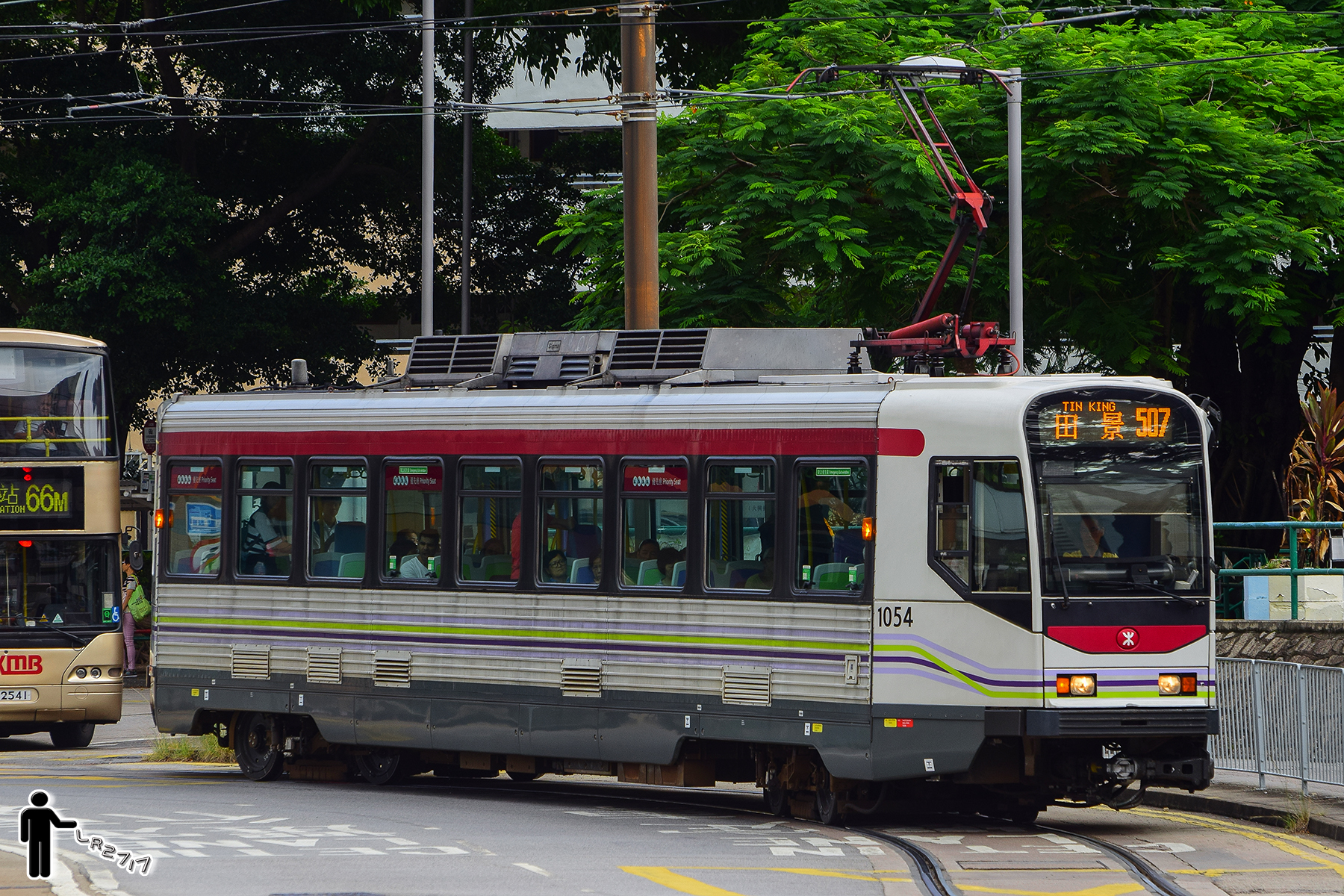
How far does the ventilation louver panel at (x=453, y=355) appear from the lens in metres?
17.5

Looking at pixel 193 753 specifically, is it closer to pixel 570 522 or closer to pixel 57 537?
pixel 57 537

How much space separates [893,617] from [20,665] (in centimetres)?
1149

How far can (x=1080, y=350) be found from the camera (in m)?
27.3

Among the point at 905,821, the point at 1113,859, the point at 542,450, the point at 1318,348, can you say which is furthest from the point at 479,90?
the point at 1113,859

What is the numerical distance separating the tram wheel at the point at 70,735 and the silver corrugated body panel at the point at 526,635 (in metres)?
5.45

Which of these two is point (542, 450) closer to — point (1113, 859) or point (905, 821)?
point (905, 821)

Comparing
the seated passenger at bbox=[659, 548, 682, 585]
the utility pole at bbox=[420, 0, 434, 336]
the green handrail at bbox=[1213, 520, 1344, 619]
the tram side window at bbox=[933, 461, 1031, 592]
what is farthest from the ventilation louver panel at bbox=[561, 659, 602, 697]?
the utility pole at bbox=[420, 0, 434, 336]

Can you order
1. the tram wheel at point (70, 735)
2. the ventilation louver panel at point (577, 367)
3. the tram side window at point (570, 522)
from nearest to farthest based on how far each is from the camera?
the tram side window at point (570, 522) < the ventilation louver panel at point (577, 367) < the tram wheel at point (70, 735)

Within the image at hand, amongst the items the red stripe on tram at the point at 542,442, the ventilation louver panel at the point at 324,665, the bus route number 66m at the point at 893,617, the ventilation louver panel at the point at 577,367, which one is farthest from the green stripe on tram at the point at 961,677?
the ventilation louver panel at the point at 324,665

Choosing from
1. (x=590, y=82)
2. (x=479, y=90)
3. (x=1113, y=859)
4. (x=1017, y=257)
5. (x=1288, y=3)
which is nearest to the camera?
(x=1113, y=859)

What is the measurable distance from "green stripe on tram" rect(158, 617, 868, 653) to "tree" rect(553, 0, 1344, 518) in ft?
27.9

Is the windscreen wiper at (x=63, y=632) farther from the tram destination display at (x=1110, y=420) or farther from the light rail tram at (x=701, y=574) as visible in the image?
the tram destination display at (x=1110, y=420)

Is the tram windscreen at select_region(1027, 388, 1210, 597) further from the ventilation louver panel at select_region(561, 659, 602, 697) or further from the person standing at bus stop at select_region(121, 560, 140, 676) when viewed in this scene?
the person standing at bus stop at select_region(121, 560, 140, 676)

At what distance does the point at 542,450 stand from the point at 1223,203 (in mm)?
11558
